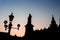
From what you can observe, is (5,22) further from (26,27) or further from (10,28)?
(26,27)

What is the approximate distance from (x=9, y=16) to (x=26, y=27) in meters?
10.5

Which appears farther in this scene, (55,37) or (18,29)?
(18,29)

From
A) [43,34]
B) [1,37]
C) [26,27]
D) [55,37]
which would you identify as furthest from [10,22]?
[1,37]

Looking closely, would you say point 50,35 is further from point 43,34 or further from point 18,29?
point 18,29

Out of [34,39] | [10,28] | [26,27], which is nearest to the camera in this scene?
[34,39]

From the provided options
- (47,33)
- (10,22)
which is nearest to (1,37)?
(10,22)

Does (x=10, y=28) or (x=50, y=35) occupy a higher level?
(x=10, y=28)

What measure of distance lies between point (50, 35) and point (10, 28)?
6827 millimetres

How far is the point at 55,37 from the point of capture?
15570 millimetres

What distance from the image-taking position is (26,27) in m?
27.9

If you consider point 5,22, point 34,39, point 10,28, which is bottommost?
point 34,39

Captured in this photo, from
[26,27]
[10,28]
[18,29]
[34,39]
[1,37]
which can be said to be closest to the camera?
[34,39]

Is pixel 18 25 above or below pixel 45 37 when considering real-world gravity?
above

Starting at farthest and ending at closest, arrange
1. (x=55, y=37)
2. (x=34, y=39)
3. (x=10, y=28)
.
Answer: (x=10, y=28) → (x=34, y=39) → (x=55, y=37)
